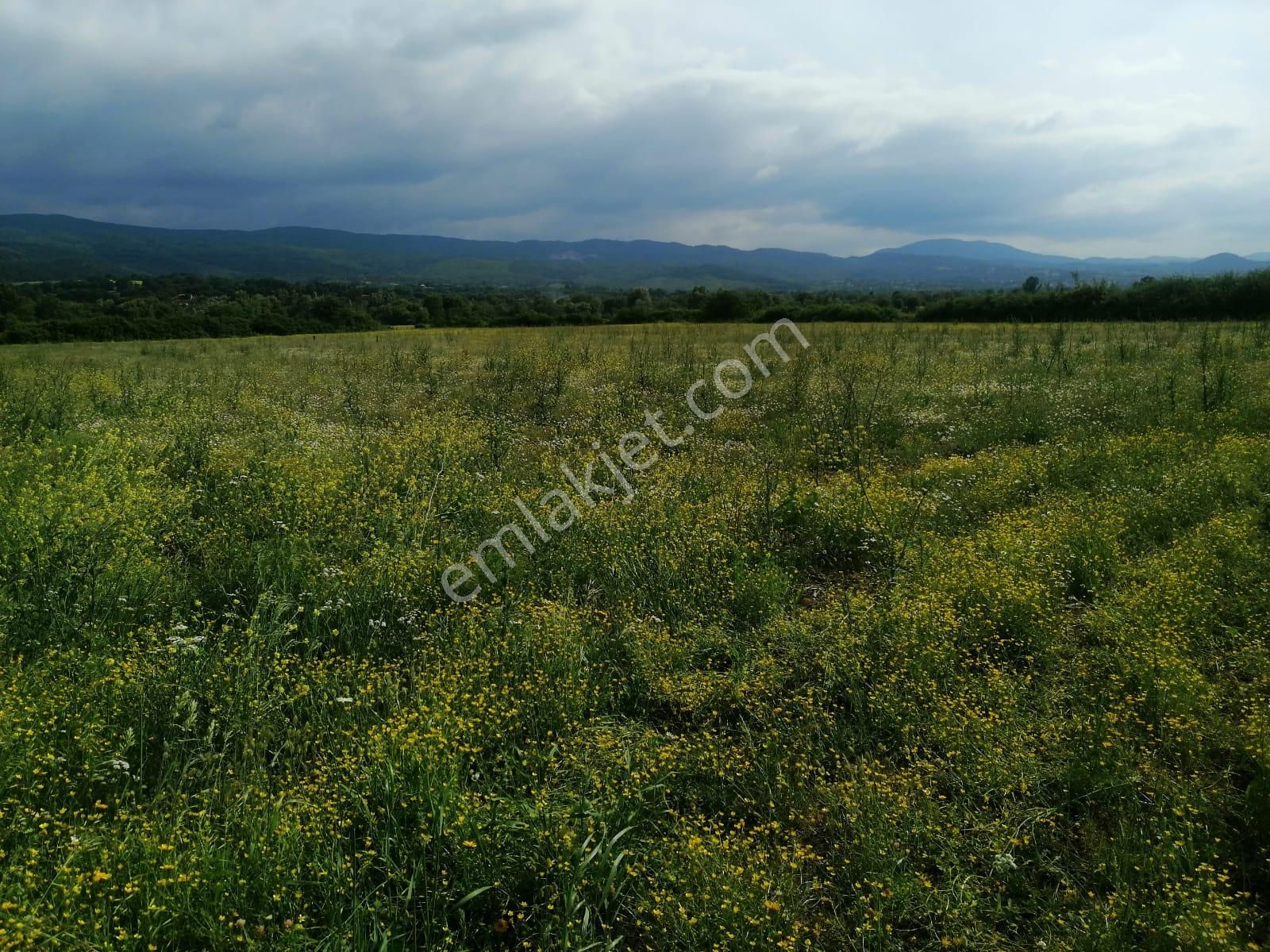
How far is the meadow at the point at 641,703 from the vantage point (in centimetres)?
280

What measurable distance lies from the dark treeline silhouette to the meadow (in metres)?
34.7

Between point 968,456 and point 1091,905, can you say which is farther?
point 968,456

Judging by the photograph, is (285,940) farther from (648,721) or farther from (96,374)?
(96,374)

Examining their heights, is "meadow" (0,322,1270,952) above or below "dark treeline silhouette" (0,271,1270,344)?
below

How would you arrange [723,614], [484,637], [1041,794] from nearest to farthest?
[1041,794] < [484,637] < [723,614]

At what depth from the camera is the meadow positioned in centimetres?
280

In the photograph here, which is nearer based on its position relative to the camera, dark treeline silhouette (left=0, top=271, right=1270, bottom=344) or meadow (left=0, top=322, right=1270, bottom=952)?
meadow (left=0, top=322, right=1270, bottom=952)

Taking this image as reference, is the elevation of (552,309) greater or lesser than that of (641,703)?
greater

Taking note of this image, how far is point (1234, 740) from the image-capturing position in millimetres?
3480

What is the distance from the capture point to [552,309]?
63.8 metres

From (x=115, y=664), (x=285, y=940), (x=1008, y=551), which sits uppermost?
(x=1008, y=551)

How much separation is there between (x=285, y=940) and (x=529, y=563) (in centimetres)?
355

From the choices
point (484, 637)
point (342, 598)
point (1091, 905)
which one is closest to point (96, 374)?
point (342, 598)

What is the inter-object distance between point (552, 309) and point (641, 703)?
6242 centimetres
